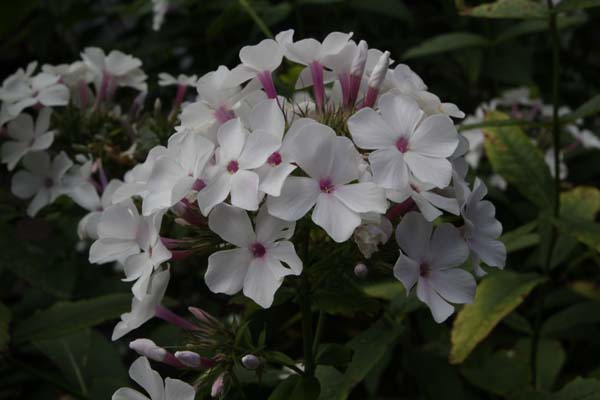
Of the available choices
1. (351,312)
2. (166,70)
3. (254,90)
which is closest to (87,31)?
(166,70)

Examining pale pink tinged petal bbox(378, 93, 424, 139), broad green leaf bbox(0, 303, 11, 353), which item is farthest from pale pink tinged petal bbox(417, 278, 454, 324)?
broad green leaf bbox(0, 303, 11, 353)

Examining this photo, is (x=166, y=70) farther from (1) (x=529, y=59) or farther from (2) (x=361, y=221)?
(2) (x=361, y=221)

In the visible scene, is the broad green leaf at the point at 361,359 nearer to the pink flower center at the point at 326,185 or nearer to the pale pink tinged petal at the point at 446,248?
the pale pink tinged petal at the point at 446,248

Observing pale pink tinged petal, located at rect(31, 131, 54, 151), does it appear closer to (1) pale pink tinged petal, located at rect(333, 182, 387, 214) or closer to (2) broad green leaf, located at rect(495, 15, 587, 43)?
(1) pale pink tinged petal, located at rect(333, 182, 387, 214)

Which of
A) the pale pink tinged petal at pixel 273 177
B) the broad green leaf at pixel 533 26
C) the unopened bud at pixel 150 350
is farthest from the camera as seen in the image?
the broad green leaf at pixel 533 26

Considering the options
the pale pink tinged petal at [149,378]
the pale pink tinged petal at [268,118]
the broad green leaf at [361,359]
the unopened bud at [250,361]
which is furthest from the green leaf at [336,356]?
the pale pink tinged petal at [268,118]
